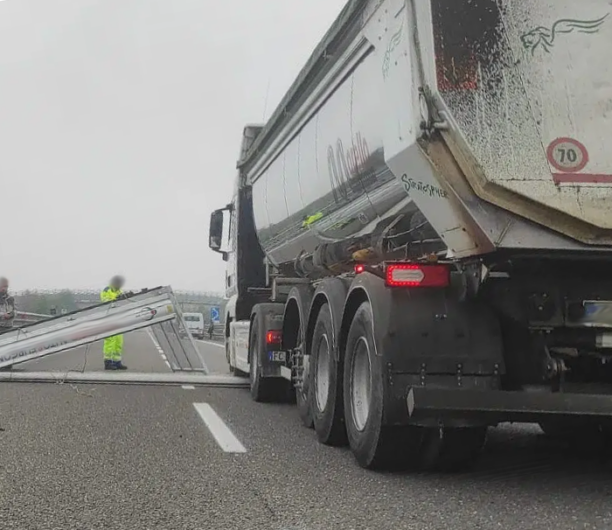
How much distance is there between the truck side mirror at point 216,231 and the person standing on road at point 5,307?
6.60 meters

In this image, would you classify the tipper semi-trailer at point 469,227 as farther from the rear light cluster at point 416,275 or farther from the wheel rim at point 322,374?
the wheel rim at point 322,374

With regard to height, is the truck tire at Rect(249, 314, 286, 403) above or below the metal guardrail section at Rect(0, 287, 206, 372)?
below

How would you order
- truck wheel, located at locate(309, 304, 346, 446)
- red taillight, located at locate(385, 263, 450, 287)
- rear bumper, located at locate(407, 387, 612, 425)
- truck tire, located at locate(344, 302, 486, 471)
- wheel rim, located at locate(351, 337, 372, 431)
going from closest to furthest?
rear bumper, located at locate(407, 387, 612, 425), red taillight, located at locate(385, 263, 450, 287), truck tire, located at locate(344, 302, 486, 471), wheel rim, located at locate(351, 337, 372, 431), truck wheel, located at locate(309, 304, 346, 446)

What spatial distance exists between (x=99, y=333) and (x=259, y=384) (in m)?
3.62

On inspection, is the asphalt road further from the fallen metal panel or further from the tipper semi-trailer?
the fallen metal panel

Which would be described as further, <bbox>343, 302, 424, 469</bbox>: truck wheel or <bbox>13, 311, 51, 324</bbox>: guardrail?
<bbox>13, 311, 51, 324</bbox>: guardrail

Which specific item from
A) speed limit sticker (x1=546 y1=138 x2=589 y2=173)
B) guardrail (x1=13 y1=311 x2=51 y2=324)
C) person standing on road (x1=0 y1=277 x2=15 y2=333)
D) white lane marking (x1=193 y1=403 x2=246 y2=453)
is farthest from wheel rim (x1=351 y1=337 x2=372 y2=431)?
guardrail (x1=13 y1=311 x2=51 y2=324)

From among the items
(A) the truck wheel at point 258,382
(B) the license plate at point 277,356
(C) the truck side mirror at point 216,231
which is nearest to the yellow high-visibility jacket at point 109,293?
(C) the truck side mirror at point 216,231

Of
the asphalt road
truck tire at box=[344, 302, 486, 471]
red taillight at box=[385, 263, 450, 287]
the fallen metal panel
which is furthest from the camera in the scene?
the fallen metal panel

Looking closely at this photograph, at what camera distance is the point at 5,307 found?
60.7 ft

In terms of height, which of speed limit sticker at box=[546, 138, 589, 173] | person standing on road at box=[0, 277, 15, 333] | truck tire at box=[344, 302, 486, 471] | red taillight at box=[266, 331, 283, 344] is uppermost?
speed limit sticker at box=[546, 138, 589, 173]

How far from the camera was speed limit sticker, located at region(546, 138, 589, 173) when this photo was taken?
4.68m

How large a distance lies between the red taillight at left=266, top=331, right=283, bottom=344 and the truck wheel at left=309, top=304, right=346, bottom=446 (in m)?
2.62

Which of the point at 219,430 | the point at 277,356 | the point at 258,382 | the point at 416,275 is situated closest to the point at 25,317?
the point at 258,382
